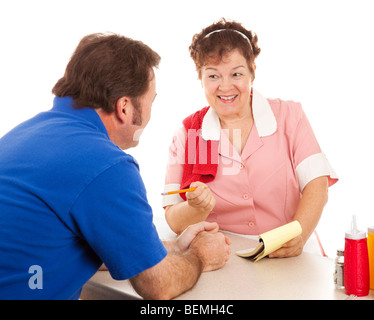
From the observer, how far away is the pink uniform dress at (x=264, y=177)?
173 cm

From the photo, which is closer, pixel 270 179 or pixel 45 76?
pixel 270 179

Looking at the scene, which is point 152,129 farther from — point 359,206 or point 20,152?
point 20,152

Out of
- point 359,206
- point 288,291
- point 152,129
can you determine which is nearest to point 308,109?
point 359,206

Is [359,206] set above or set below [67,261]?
below

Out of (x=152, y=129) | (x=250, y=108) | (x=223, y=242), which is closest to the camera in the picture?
(x=223, y=242)

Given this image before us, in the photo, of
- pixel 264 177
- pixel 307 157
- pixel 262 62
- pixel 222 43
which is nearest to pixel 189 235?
pixel 264 177

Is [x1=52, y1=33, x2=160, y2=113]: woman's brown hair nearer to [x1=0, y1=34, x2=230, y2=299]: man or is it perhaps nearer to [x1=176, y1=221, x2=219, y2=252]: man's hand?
[x1=0, y1=34, x2=230, y2=299]: man

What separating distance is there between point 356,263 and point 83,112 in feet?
2.61

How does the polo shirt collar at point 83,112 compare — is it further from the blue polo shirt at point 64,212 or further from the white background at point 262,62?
the white background at point 262,62

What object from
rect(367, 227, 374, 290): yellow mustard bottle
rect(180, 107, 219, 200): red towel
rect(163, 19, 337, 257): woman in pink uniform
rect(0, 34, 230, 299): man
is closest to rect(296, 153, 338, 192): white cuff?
rect(163, 19, 337, 257): woman in pink uniform

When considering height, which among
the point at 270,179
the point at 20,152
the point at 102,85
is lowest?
the point at 270,179
